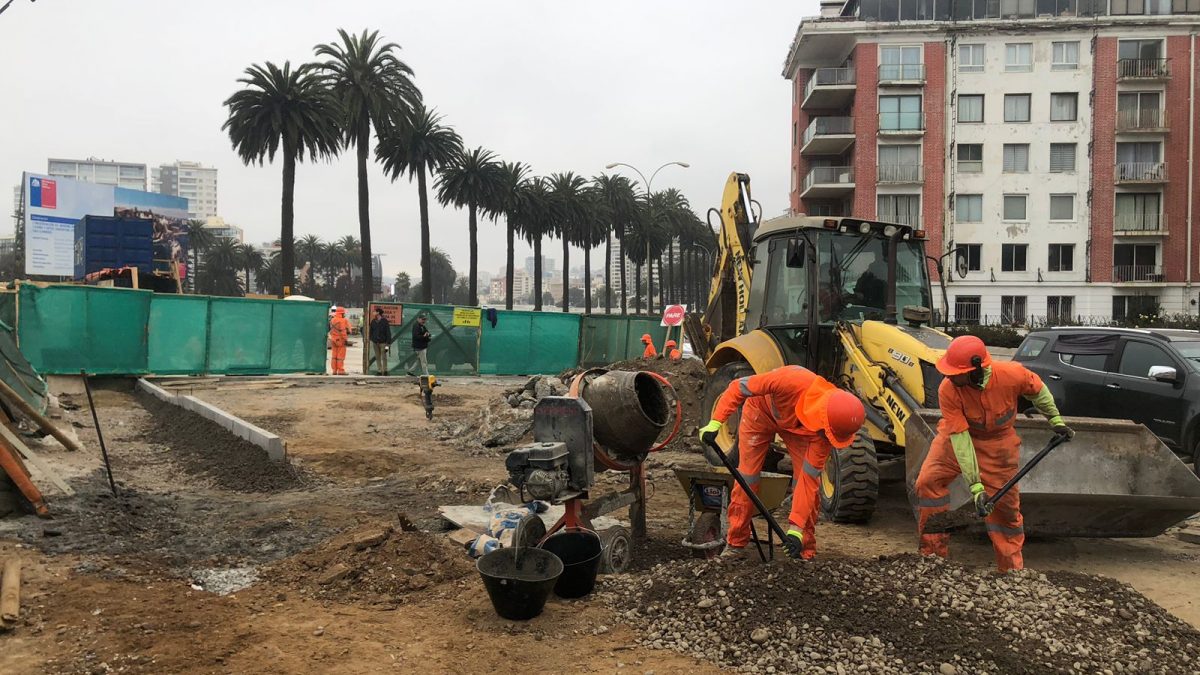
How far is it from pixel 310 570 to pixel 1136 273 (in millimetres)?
47382

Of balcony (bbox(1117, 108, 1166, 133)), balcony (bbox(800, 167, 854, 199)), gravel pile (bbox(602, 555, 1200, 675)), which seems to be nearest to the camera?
gravel pile (bbox(602, 555, 1200, 675))

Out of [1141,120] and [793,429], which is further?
[1141,120]

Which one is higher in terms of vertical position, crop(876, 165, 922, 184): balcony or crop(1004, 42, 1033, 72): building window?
crop(1004, 42, 1033, 72): building window

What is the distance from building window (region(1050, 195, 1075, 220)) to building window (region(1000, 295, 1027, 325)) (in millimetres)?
4699

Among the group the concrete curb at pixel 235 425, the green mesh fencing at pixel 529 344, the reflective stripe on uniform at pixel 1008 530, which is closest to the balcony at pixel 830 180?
the green mesh fencing at pixel 529 344

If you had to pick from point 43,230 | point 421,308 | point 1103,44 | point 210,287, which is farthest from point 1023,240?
point 210,287

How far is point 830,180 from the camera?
148ft

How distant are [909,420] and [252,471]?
7112 mm

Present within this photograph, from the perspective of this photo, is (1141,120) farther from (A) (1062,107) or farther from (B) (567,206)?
(B) (567,206)

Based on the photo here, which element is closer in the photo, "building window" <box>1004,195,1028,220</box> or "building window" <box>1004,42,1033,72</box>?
"building window" <box>1004,42,1033,72</box>

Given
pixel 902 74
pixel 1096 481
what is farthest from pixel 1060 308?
pixel 1096 481

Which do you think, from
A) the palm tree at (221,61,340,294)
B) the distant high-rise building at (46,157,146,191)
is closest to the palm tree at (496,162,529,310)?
the palm tree at (221,61,340,294)

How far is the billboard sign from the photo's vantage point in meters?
50.8

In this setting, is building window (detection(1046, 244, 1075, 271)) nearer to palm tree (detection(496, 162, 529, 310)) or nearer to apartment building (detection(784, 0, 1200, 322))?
apartment building (detection(784, 0, 1200, 322))
